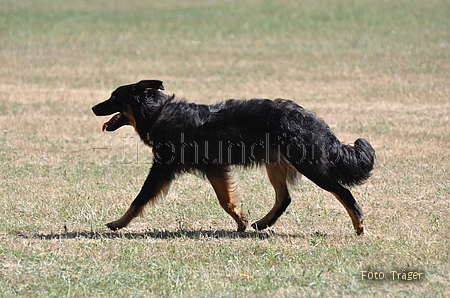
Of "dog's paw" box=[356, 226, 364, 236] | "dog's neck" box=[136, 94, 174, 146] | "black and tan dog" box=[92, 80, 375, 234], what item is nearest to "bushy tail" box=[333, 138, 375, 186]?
"black and tan dog" box=[92, 80, 375, 234]

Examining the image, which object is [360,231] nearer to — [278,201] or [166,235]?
[278,201]

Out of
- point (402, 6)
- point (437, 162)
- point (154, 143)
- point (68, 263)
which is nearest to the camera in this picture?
point (68, 263)

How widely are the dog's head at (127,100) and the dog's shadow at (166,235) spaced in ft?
3.99

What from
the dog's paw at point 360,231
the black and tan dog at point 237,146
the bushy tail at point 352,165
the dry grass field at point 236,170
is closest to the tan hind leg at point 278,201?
the black and tan dog at point 237,146

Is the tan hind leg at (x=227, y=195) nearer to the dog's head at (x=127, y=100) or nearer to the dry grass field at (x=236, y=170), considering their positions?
the dry grass field at (x=236, y=170)

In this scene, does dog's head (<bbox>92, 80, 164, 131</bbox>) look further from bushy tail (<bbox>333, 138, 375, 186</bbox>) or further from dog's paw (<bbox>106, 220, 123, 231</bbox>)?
bushy tail (<bbox>333, 138, 375, 186</bbox>)

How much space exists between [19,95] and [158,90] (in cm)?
908

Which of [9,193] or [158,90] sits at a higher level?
[158,90]

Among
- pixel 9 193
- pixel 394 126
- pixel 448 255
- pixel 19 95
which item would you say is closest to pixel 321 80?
pixel 394 126

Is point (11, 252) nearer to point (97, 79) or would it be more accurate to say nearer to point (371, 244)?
point (371, 244)

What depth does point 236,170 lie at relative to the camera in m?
8.48

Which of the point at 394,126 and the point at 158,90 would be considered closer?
the point at 158,90

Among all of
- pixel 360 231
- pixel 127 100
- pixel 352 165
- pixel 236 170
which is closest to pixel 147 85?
pixel 127 100

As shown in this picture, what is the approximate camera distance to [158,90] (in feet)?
26.4
